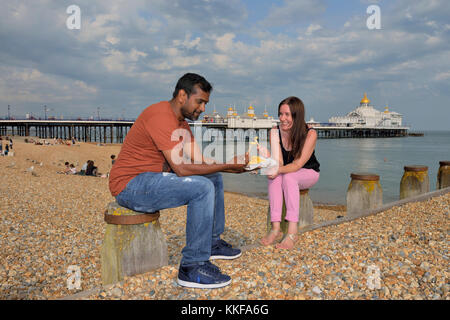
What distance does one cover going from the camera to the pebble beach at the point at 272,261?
2.04 meters

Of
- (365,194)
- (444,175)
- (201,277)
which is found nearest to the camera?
(201,277)

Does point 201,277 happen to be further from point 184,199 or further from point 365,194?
point 365,194

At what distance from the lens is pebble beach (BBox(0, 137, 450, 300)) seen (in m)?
2.04

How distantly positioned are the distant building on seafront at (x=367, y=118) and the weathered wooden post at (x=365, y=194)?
3923 inches

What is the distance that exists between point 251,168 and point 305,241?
1.00 meters

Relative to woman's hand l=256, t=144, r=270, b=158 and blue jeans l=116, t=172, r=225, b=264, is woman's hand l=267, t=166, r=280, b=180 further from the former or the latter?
blue jeans l=116, t=172, r=225, b=264

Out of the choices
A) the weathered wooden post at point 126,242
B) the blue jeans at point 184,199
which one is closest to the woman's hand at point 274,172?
the blue jeans at point 184,199

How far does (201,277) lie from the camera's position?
2082mm

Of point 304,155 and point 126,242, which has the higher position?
point 304,155

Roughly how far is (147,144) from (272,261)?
54.1 inches

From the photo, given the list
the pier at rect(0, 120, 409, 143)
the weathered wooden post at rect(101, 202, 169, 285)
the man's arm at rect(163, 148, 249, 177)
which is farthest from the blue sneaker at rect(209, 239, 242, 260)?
the pier at rect(0, 120, 409, 143)

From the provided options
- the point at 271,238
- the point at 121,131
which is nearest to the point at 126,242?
the point at 271,238

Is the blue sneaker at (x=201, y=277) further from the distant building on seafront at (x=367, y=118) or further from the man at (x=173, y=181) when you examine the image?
the distant building on seafront at (x=367, y=118)

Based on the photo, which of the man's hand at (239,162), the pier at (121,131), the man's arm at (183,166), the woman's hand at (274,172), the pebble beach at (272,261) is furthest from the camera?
the pier at (121,131)
